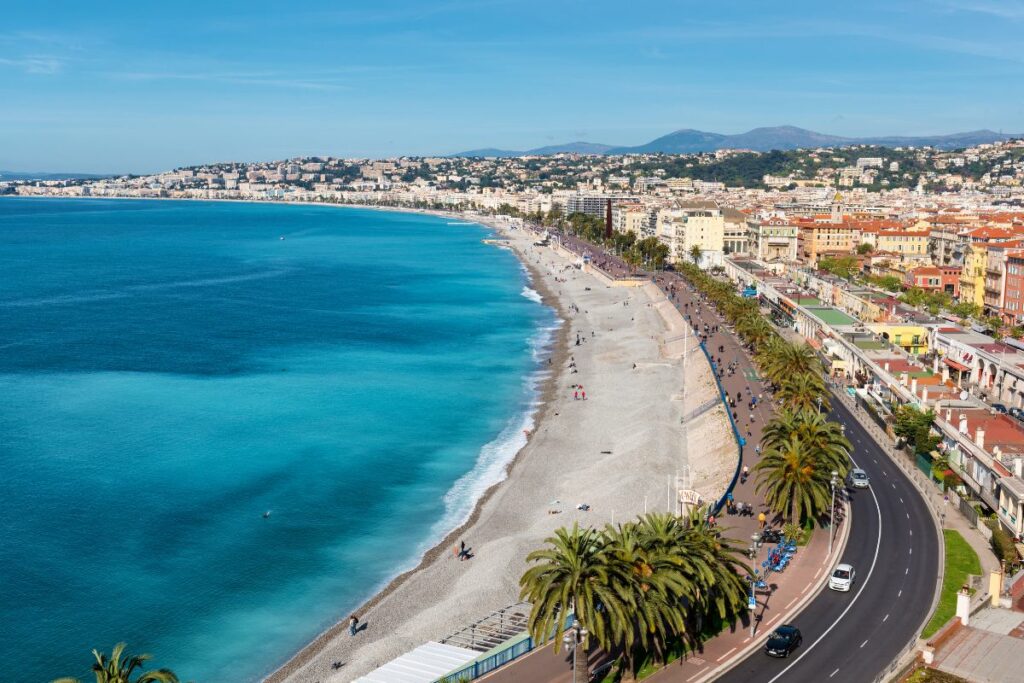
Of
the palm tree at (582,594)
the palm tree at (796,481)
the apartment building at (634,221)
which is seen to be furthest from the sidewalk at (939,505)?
the apartment building at (634,221)

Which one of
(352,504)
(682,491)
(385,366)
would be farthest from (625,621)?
(385,366)

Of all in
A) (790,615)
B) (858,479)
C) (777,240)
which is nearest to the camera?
(790,615)

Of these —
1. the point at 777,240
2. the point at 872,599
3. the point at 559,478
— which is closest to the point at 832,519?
the point at 872,599

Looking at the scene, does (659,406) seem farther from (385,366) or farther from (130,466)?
(130,466)

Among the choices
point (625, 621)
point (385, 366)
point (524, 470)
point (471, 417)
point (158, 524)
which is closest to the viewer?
point (625, 621)

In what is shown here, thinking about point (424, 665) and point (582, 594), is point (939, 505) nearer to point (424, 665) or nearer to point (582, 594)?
point (582, 594)

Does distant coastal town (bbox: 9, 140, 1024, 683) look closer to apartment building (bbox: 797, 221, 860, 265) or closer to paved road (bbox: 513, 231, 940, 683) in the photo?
paved road (bbox: 513, 231, 940, 683)
